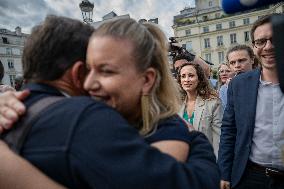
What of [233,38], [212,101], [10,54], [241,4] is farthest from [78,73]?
[10,54]

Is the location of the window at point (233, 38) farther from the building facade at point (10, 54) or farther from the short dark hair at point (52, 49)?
the short dark hair at point (52, 49)

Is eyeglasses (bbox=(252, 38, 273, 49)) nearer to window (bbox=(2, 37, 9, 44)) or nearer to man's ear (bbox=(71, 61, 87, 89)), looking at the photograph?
man's ear (bbox=(71, 61, 87, 89))

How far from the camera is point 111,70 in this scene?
131 centimetres

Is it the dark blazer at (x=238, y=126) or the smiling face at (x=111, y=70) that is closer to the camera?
the smiling face at (x=111, y=70)

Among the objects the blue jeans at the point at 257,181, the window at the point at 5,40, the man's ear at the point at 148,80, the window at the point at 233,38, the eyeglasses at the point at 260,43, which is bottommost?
the blue jeans at the point at 257,181

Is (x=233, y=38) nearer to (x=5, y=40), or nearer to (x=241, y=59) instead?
(x=5, y=40)

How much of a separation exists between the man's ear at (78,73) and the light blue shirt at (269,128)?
6.21 feet

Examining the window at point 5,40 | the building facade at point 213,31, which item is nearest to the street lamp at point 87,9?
the building facade at point 213,31

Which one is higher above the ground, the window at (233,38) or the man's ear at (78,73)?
the window at (233,38)

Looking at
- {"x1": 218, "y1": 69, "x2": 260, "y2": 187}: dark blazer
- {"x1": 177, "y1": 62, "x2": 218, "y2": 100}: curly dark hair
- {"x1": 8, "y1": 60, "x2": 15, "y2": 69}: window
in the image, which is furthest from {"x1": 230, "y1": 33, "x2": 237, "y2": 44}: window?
{"x1": 218, "y1": 69, "x2": 260, "y2": 187}: dark blazer

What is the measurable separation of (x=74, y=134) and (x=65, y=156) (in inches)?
3.2

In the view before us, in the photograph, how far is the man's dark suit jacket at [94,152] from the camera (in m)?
1.06

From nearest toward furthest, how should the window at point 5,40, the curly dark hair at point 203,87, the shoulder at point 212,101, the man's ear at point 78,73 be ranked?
the man's ear at point 78,73
the shoulder at point 212,101
the curly dark hair at point 203,87
the window at point 5,40

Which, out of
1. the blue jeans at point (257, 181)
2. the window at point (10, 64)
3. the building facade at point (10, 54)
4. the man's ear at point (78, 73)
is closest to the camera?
the man's ear at point (78, 73)
